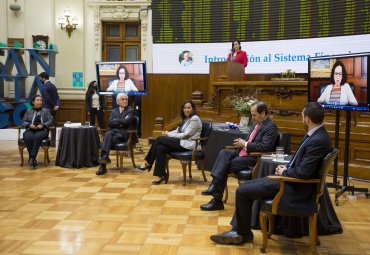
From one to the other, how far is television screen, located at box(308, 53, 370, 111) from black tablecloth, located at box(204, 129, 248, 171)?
110 cm

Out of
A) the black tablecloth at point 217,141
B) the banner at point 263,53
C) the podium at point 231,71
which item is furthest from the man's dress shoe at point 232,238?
the banner at point 263,53

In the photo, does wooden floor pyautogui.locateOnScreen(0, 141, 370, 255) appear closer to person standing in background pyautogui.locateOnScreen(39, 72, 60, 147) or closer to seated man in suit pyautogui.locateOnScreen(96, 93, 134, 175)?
seated man in suit pyautogui.locateOnScreen(96, 93, 134, 175)

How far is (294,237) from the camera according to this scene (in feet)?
13.8

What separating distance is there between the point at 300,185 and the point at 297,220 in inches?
25.4

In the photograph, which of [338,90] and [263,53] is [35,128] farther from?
[263,53]

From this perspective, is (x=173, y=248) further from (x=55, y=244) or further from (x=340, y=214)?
(x=340, y=214)

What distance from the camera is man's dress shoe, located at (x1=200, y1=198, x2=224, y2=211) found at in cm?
507

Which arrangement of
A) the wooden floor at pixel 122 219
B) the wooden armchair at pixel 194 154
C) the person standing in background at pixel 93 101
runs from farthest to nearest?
1. the person standing in background at pixel 93 101
2. the wooden armchair at pixel 194 154
3. the wooden floor at pixel 122 219

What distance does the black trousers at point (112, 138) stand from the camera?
7055mm

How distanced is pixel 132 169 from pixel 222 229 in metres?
3.33

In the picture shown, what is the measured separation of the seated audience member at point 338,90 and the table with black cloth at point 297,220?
1.63m

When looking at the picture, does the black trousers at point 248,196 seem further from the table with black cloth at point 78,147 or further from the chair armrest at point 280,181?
the table with black cloth at point 78,147

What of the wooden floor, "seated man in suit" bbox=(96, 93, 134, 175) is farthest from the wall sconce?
the wooden floor

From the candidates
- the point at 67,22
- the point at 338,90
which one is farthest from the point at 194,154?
the point at 67,22
